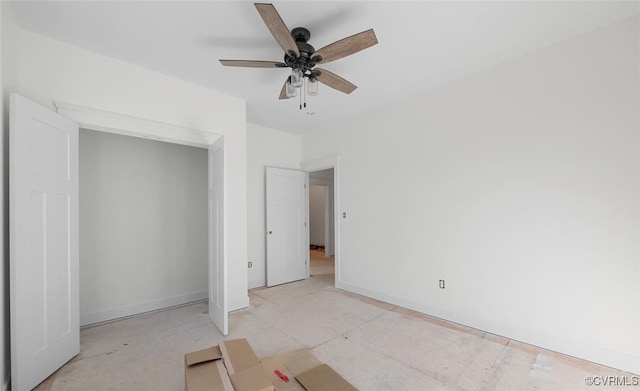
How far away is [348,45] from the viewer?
1.96m

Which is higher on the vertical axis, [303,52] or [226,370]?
[303,52]

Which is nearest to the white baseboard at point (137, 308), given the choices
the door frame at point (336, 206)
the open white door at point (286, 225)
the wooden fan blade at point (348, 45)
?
the open white door at point (286, 225)

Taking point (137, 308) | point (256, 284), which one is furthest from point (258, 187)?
point (137, 308)

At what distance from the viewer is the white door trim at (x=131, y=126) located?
2.50 m

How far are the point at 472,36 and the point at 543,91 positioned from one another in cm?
92

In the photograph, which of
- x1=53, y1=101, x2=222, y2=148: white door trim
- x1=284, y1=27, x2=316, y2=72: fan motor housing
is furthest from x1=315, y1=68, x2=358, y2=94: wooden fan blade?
x1=53, y1=101, x2=222, y2=148: white door trim

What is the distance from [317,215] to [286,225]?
14.1 feet

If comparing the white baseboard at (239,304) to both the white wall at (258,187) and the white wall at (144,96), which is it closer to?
the white wall at (144,96)

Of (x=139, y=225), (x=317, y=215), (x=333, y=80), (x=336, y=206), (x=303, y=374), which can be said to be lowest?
(x=303, y=374)

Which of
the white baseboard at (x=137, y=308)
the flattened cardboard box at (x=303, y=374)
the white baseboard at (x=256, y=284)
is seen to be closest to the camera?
the flattened cardboard box at (x=303, y=374)

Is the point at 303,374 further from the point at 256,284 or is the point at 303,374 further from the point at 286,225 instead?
the point at 286,225

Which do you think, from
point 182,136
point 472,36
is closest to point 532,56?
point 472,36

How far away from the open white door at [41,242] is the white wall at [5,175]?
99mm

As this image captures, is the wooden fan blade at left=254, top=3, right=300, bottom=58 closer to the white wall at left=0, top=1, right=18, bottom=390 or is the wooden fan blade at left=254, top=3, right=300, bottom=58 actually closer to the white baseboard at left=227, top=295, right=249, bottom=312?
the white wall at left=0, top=1, right=18, bottom=390
